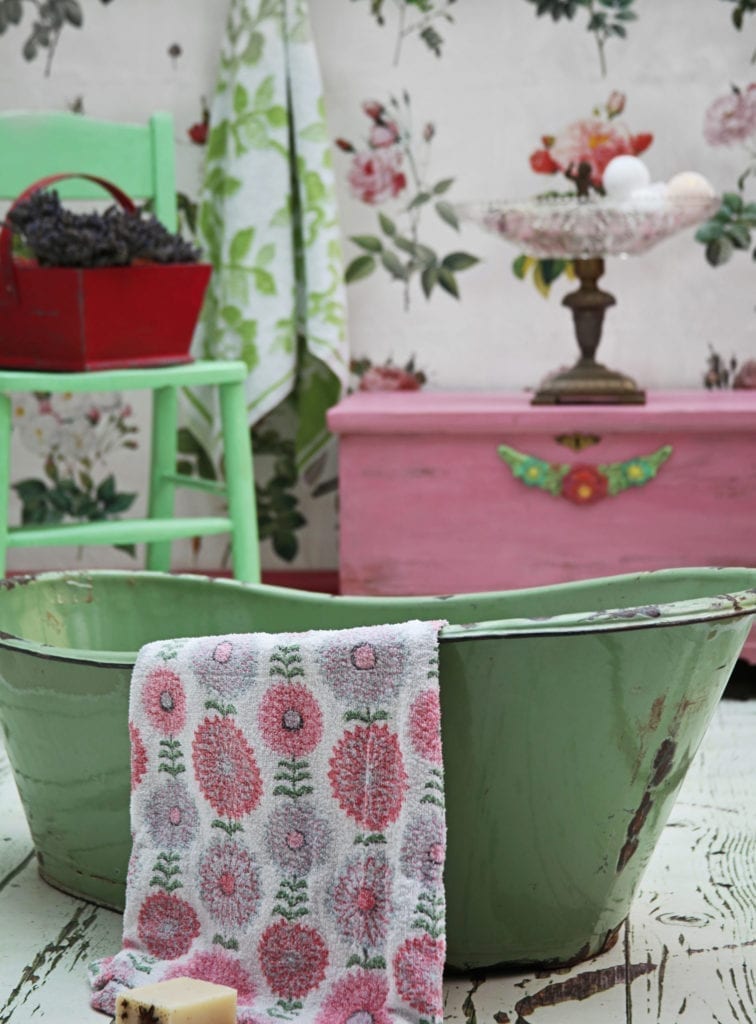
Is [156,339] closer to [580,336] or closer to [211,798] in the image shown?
[580,336]

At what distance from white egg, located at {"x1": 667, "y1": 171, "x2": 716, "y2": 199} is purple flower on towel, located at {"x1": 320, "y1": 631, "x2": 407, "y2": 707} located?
1.20m

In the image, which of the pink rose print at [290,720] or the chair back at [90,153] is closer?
the pink rose print at [290,720]

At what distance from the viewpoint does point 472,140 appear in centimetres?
229

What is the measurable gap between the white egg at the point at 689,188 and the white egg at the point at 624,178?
0.04 m

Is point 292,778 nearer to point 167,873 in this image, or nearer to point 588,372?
point 167,873

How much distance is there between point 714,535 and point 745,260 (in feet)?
1.84

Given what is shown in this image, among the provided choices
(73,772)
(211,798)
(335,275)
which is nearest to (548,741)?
(211,798)

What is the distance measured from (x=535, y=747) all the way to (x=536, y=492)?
0.94 metres

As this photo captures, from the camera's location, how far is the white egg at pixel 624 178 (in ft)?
6.63

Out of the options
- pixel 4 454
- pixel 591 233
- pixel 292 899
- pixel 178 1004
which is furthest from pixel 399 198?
pixel 178 1004

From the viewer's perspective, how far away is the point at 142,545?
2430mm

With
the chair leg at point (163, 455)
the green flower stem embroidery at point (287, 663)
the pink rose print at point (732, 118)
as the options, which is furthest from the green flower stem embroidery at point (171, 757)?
the pink rose print at point (732, 118)

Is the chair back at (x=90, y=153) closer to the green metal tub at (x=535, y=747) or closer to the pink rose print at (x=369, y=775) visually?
the green metal tub at (x=535, y=747)

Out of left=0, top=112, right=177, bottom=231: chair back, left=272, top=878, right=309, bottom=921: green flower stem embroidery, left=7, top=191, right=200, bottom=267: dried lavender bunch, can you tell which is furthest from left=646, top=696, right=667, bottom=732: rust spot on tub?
left=0, top=112, right=177, bottom=231: chair back
